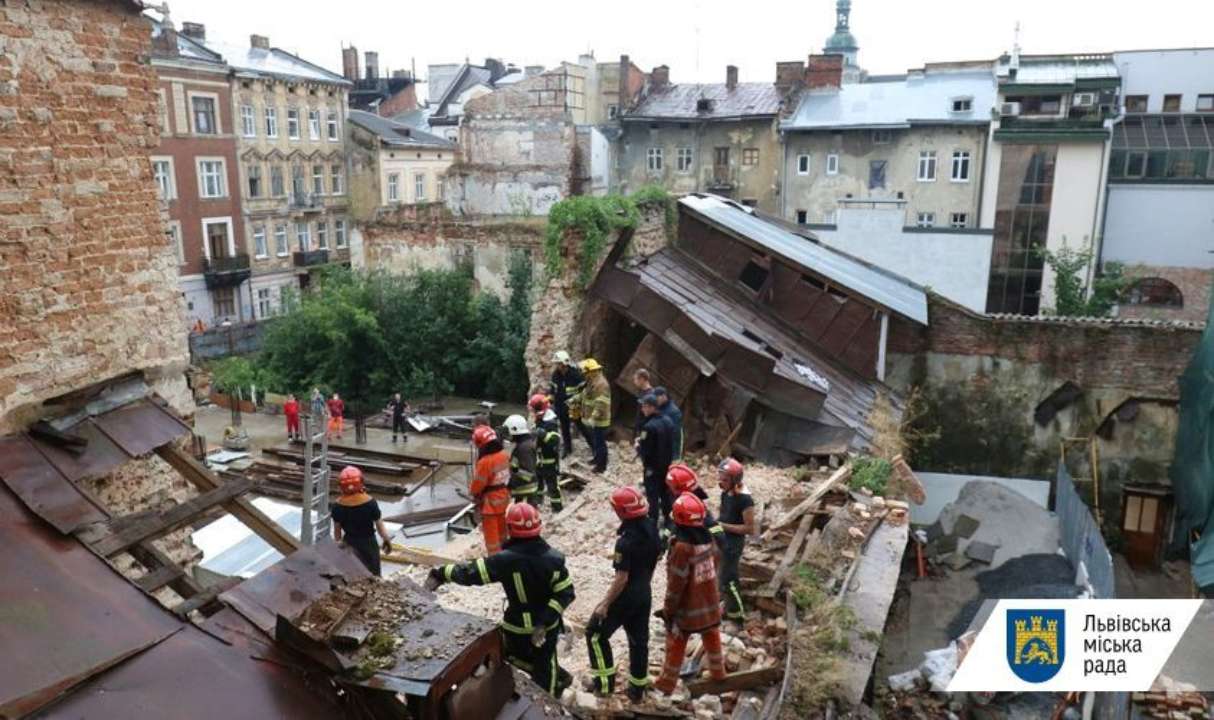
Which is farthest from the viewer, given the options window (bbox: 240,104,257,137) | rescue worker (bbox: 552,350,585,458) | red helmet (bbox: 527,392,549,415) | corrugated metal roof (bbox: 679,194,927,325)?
window (bbox: 240,104,257,137)

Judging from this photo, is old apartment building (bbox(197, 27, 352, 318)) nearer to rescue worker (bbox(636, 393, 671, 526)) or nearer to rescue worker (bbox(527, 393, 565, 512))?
rescue worker (bbox(527, 393, 565, 512))

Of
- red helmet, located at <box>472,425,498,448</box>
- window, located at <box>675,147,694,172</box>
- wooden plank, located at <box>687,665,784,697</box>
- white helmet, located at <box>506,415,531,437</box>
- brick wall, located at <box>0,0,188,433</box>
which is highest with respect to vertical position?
window, located at <box>675,147,694,172</box>

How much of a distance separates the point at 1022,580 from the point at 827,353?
4593 millimetres

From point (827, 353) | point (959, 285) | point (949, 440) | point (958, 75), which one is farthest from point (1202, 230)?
point (827, 353)

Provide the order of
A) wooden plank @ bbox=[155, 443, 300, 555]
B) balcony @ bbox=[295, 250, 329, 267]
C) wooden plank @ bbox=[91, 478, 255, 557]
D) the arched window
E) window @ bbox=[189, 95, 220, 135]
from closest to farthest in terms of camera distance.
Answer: wooden plank @ bbox=[91, 478, 255, 557] < wooden plank @ bbox=[155, 443, 300, 555] < the arched window < window @ bbox=[189, 95, 220, 135] < balcony @ bbox=[295, 250, 329, 267]

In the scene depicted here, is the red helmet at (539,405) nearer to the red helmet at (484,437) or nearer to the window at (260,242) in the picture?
the red helmet at (484,437)

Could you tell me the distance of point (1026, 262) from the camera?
28812 millimetres

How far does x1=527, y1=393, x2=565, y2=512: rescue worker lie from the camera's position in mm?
9570

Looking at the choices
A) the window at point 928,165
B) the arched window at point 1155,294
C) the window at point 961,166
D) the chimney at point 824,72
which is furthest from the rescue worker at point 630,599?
the chimney at point 824,72

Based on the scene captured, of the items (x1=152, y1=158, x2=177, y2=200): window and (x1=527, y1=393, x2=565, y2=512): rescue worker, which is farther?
(x1=152, y1=158, x2=177, y2=200): window

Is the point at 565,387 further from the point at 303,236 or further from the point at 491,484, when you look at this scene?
the point at 303,236

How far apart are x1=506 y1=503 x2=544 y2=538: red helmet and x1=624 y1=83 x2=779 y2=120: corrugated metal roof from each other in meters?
29.1

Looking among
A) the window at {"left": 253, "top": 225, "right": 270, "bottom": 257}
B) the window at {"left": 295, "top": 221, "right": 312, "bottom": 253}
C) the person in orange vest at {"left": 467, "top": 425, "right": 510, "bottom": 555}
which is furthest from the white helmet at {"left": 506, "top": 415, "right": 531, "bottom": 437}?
the window at {"left": 295, "top": 221, "right": 312, "bottom": 253}

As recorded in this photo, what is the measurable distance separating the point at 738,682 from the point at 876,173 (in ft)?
91.0
